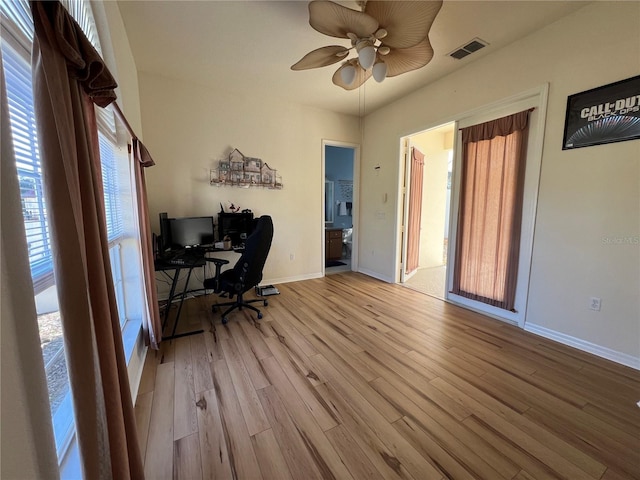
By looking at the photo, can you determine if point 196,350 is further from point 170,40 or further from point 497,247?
point 497,247

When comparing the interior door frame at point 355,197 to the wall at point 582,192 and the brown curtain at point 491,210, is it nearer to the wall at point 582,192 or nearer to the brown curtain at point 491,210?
the brown curtain at point 491,210

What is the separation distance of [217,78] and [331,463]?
399 centimetres

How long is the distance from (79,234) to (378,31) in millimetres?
2135

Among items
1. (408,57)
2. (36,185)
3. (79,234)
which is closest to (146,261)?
(36,185)

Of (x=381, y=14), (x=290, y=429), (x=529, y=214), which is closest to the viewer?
(x=290, y=429)

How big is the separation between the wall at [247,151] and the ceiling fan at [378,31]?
1.80 metres

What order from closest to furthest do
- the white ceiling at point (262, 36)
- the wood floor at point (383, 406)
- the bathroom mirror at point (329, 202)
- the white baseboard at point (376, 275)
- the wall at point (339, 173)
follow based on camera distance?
the wood floor at point (383, 406) < the white ceiling at point (262, 36) < the white baseboard at point (376, 275) < the wall at point (339, 173) < the bathroom mirror at point (329, 202)

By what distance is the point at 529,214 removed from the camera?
254 centimetres

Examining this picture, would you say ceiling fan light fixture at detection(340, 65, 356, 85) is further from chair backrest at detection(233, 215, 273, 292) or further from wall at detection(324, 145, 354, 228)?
wall at detection(324, 145, 354, 228)

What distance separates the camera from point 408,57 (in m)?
2.09

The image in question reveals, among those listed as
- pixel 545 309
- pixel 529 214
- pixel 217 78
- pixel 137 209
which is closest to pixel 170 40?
pixel 217 78

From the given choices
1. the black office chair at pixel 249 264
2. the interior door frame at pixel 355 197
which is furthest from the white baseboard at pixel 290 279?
the black office chair at pixel 249 264

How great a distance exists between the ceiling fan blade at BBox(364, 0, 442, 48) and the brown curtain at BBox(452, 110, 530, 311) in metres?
1.60

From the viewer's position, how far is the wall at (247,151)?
3.26m
